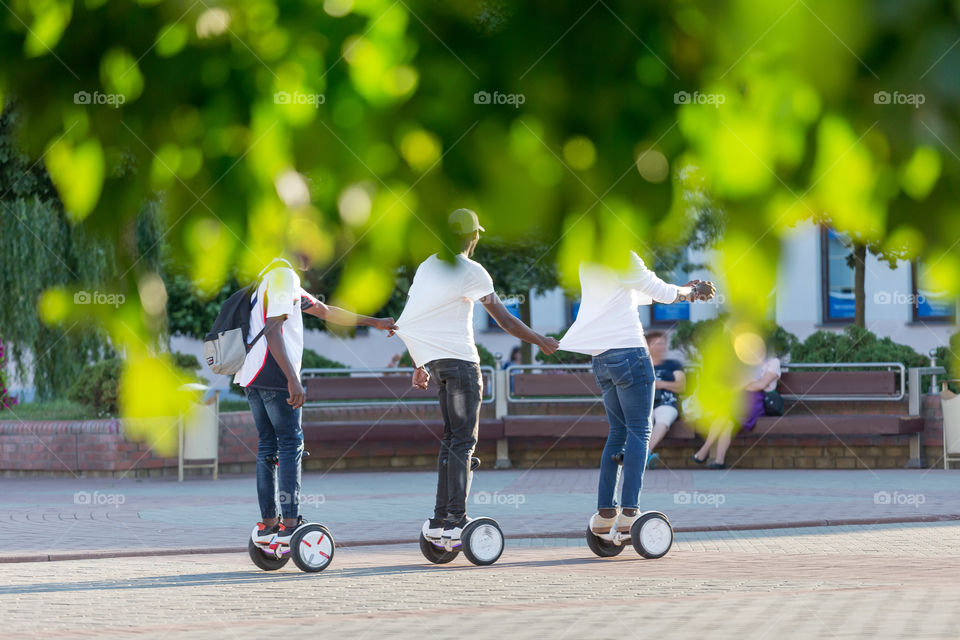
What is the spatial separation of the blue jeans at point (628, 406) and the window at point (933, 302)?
525 cm

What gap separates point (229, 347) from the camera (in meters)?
6.77

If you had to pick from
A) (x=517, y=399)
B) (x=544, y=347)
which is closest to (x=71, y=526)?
(x=544, y=347)

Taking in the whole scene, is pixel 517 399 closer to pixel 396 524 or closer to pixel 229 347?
pixel 396 524

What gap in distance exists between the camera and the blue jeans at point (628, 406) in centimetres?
725

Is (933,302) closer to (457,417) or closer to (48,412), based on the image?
(457,417)

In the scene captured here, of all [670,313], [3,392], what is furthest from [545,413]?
[670,313]

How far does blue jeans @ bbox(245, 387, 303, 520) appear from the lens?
688cm

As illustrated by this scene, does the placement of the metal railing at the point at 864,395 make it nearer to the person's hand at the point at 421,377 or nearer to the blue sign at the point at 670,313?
the person's hand at the point at 421,377

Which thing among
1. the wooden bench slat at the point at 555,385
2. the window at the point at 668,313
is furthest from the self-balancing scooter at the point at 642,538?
the window at the point at 668,313

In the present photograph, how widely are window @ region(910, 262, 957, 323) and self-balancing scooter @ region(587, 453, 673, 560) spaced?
5.70 m

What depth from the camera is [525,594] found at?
6.54 m

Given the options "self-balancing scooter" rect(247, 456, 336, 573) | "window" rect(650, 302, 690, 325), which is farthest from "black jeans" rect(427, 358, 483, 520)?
"window" rect(650, 302, 690, 325)

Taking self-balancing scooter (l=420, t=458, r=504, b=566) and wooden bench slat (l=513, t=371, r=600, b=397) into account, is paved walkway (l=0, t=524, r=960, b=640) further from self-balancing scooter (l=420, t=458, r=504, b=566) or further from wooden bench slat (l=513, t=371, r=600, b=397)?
wooden bench slat (l=513, t=371, r=600, b=397)

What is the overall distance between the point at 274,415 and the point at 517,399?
898cm
